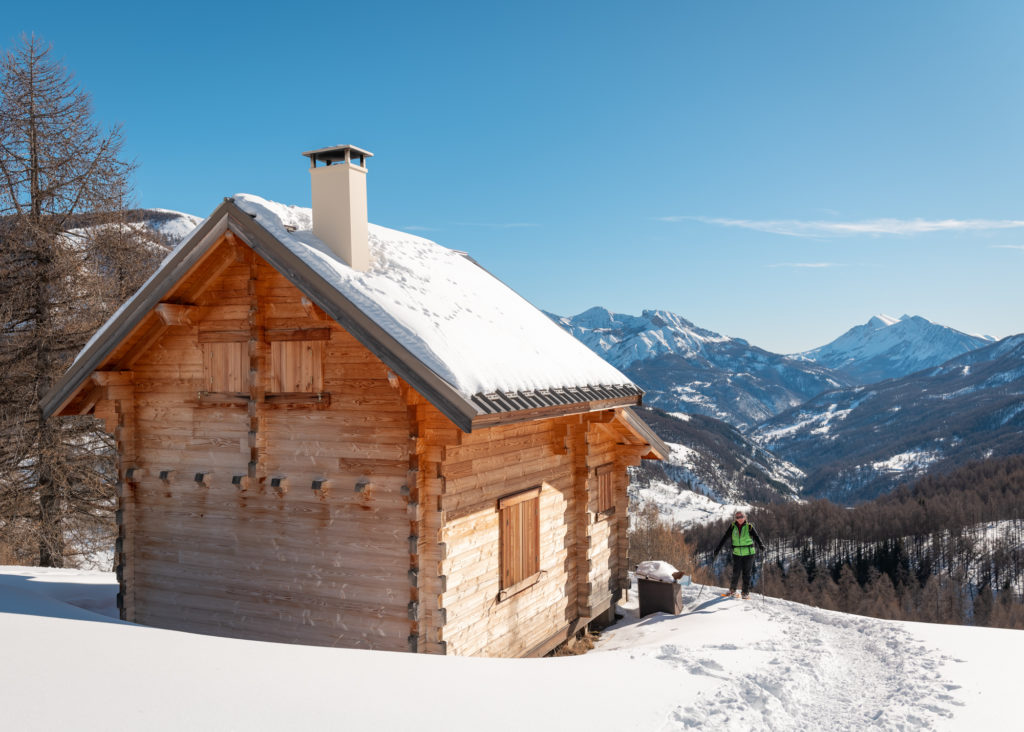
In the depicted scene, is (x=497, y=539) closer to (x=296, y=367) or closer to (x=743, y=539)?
(x=296, y=367)

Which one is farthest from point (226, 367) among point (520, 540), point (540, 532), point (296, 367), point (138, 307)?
point (540, 532)

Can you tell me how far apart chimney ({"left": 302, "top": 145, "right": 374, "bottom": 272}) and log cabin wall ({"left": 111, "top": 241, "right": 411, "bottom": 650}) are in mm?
853

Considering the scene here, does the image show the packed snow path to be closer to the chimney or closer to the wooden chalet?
the wooden chalet

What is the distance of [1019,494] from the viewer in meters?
125

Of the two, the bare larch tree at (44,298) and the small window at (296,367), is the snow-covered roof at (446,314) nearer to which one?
the small window at (296,367)

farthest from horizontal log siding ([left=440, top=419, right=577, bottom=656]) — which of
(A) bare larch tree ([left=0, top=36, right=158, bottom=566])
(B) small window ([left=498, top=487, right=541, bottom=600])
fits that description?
(A) bare larch tree ([left=0, top=36, right=158, bottom=566])

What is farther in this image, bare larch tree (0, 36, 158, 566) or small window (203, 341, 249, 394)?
bare larch tree (0, 36, 158, 566)

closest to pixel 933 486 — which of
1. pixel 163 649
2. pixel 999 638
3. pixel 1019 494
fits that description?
pixel 1019 494

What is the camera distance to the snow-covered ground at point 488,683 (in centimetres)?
461

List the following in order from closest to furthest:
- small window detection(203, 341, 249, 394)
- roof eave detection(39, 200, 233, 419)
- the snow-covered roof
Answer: the snow-covered roof < roof eave detection(39, 200, 233, 419) < small window detection(203, 341, 249, 394)

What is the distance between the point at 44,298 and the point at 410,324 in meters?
12.2

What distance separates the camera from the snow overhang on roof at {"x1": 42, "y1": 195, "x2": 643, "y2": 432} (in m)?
7.51

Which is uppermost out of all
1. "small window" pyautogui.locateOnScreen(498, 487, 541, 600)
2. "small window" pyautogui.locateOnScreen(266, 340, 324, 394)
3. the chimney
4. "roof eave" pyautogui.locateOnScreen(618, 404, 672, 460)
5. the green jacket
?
the chimney

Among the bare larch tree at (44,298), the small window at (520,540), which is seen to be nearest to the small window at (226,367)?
the small window at (520,540)
